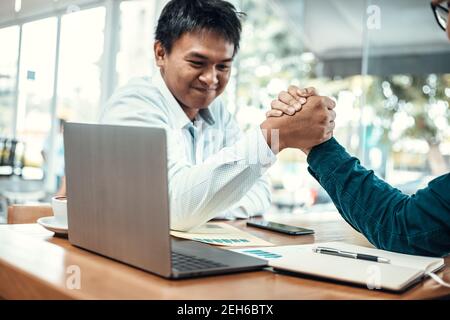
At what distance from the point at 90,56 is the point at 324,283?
14.2ft

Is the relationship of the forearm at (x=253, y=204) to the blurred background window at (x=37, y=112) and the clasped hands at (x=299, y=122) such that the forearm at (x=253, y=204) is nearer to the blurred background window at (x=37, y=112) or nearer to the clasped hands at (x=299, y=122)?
the clasped hands at (x=299, y=122)

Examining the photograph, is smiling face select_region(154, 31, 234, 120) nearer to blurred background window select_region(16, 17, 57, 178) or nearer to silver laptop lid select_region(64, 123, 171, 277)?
silver laptop lid select_region(64, 123, 171, 277)

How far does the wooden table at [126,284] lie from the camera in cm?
59

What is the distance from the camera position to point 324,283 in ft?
2.23

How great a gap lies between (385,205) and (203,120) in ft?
3.06

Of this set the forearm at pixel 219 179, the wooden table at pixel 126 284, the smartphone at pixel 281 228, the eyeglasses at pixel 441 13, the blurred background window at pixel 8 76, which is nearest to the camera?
the wooden table at pixel 126 284

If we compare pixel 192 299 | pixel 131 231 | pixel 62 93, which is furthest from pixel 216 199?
pixel 62 93

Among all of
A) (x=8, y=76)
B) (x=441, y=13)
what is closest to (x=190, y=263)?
(x=441, y=13)

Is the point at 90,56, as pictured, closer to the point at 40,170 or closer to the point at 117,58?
the point at 117,58

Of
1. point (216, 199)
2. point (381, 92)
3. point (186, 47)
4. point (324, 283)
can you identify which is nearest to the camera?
point (324, 283)

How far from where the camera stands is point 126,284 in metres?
0.62

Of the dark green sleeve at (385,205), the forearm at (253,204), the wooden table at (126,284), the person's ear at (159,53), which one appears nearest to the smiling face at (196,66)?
the person's ear at (159,53)

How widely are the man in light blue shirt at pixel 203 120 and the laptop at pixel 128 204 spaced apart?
0.21 metres

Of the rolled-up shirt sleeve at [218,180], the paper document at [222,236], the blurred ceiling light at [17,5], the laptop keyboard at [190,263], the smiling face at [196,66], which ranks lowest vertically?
the paper document at [222,236]
